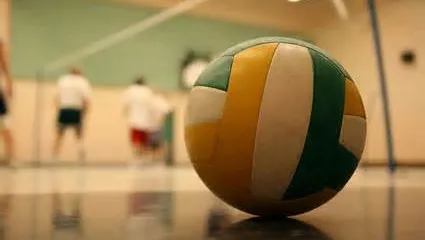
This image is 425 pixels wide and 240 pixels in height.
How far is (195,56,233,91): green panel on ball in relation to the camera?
5.36ft

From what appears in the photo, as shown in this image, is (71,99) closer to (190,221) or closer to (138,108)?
(138,108)

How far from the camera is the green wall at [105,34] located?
1130 cm

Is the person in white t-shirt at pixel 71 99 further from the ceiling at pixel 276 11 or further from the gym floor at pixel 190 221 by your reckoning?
the gym floor at pixel 190 221

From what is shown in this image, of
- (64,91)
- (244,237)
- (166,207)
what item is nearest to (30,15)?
(64,91)

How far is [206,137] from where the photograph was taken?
64.9 inches

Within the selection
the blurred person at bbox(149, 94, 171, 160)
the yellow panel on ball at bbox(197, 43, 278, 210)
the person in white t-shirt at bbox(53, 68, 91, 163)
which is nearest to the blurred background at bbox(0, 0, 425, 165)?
the blurred person at bbox(149, 94, 171, 160)

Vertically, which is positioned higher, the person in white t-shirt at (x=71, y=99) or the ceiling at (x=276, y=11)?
the ceiling at (x=276, y=11)

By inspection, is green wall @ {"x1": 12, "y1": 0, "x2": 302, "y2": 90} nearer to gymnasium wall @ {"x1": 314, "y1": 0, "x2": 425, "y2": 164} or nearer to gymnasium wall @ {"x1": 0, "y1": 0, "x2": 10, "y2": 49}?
gymnasium wall @ {"x1": 0, "y1": 0, "x2": 10, "y2": 49}

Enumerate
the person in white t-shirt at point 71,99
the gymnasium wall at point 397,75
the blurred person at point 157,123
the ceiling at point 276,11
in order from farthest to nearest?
the ceiling at point 276,11 < the gymnasium wall at point 397,75 < the blurred person at point 157,123 < the person in white t-shirt at point 71,99

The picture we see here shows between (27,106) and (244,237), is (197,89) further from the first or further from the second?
(27,106)

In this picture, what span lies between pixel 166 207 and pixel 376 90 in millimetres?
10620

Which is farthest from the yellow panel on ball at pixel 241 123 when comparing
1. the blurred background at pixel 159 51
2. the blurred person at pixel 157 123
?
the blurred background at pixel 159 51

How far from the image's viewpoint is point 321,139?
1.57 m

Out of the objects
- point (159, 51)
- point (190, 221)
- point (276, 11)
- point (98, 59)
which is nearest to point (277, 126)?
point (190, 221)
